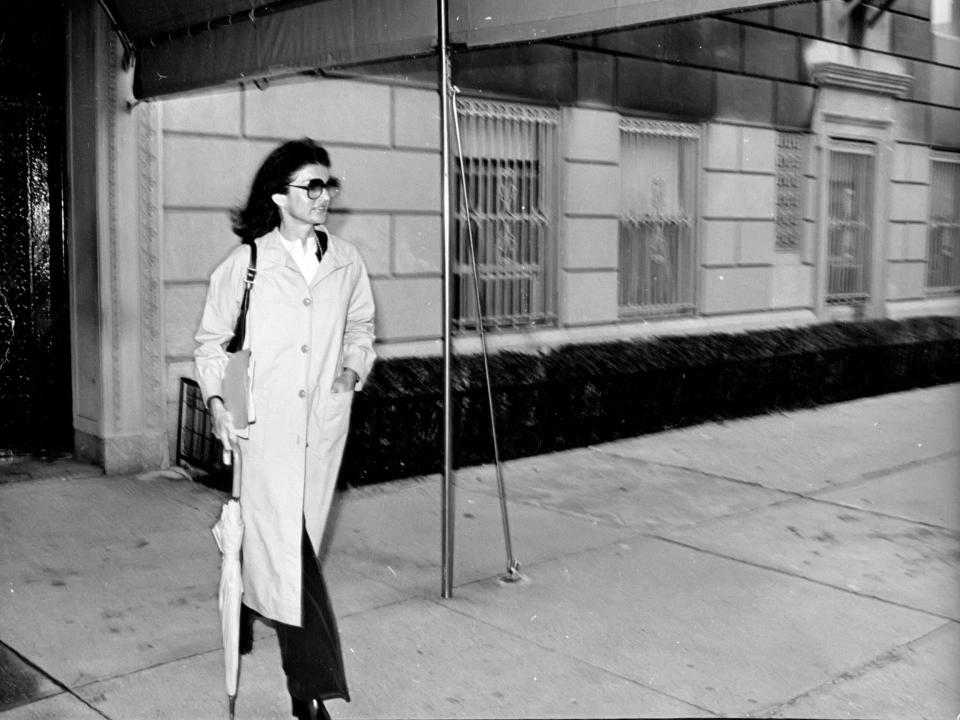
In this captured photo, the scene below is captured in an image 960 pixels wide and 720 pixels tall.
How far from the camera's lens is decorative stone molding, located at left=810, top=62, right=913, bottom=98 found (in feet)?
43.5

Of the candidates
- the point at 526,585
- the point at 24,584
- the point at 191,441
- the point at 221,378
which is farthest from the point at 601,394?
the point at 221,378

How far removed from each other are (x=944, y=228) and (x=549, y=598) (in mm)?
12731

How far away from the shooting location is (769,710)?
4.20 m

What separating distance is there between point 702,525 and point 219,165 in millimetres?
4111

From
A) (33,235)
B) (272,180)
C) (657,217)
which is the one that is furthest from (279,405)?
(657,217)

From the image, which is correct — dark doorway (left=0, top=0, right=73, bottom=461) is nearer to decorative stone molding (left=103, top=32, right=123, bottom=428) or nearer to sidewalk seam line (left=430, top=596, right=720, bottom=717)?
decorative stone molding (left=103, top=32, right=123, bottom=428)

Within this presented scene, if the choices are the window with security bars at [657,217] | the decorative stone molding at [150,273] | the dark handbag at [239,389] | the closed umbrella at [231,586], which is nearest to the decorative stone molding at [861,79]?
the window with security bars at [657,217]

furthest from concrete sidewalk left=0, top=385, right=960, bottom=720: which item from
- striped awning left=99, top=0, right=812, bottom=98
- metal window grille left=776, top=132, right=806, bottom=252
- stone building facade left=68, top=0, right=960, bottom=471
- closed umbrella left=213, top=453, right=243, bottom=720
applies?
metal window grille left=776, top=132, right=806, bottom=252

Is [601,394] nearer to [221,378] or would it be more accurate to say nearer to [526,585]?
[526,585]

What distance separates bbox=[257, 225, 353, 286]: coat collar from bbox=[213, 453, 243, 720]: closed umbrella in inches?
32.9

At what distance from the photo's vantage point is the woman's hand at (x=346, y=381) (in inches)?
159

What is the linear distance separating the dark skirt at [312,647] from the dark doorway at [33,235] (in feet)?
15.6

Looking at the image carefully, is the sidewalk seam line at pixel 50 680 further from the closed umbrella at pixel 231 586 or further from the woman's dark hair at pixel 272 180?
the woman's dark hair at pixel 272 180

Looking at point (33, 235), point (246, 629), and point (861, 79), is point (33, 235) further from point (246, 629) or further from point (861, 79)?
point (861, 79)
